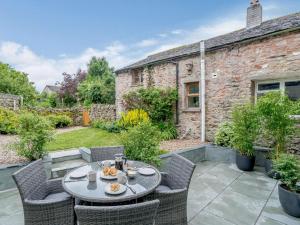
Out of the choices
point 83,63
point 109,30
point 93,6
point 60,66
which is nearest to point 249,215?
point 93,6

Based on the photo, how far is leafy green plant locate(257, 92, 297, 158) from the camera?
4594 mm

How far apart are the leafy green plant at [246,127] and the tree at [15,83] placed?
2021 cm

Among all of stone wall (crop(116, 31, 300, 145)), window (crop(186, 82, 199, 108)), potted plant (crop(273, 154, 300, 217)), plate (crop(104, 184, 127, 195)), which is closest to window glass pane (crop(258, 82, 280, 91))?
stone wall (crop(116, 31, 300, 145))

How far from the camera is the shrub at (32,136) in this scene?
168 inches

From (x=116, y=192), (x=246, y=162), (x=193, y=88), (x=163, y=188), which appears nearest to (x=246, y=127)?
(x=246, y=162)

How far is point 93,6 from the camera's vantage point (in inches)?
326

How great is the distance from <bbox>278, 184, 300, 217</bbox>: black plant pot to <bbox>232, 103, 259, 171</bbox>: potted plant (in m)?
2.02

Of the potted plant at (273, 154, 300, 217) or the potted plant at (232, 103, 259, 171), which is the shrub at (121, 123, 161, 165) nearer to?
the potted plant at (273, 154, 300, 217)

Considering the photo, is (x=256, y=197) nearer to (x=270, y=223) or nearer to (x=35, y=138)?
(x=270, y=223)

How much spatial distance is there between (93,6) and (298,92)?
8.46 meters

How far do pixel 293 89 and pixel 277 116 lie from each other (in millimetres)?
2142

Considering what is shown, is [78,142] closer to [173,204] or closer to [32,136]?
[32,136]

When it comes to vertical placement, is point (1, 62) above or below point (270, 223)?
above

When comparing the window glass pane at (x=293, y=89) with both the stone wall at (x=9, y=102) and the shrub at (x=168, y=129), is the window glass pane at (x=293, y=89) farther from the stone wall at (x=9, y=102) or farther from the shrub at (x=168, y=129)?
the stone wall at (x=9, y=102)
